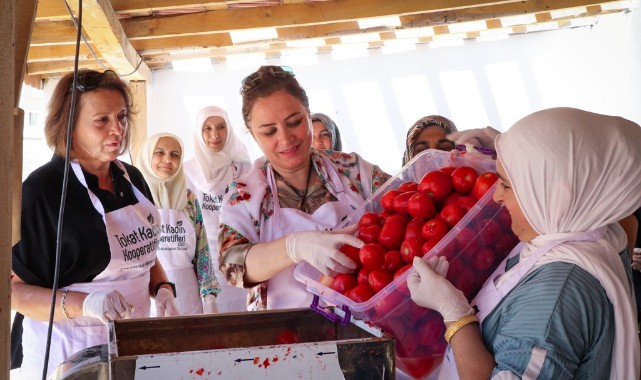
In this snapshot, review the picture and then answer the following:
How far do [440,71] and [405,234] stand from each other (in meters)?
7.99

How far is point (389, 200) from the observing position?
2.37 meters

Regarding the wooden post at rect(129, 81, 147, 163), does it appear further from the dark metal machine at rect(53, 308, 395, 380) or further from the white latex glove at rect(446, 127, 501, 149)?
the dark metal machine at rect(53, 308, 395, 380)

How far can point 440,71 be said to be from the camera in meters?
9.83

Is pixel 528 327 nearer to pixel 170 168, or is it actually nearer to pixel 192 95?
pixel 170 168

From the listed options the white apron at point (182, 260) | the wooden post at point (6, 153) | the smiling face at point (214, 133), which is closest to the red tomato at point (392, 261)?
the wooden post at point (6, 153)

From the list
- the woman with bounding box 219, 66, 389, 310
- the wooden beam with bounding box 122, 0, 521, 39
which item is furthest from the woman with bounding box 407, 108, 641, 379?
the wooden beam with bounding box 122, 0, 521, 39

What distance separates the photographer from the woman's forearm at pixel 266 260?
7.82 ft

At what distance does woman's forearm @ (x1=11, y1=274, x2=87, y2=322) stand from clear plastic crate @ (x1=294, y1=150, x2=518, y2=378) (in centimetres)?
119

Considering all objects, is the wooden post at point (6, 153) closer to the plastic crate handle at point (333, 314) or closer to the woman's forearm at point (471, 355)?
the plastic crate handle at point (333, 314)

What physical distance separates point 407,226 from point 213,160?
11.3ft

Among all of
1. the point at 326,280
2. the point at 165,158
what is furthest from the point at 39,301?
the point at 165,158

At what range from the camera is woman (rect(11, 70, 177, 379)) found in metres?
2.76

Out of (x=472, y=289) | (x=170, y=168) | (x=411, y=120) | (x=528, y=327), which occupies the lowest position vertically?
(x=528, y=327)

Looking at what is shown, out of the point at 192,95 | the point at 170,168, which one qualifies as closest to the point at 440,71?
the point at 192,95
